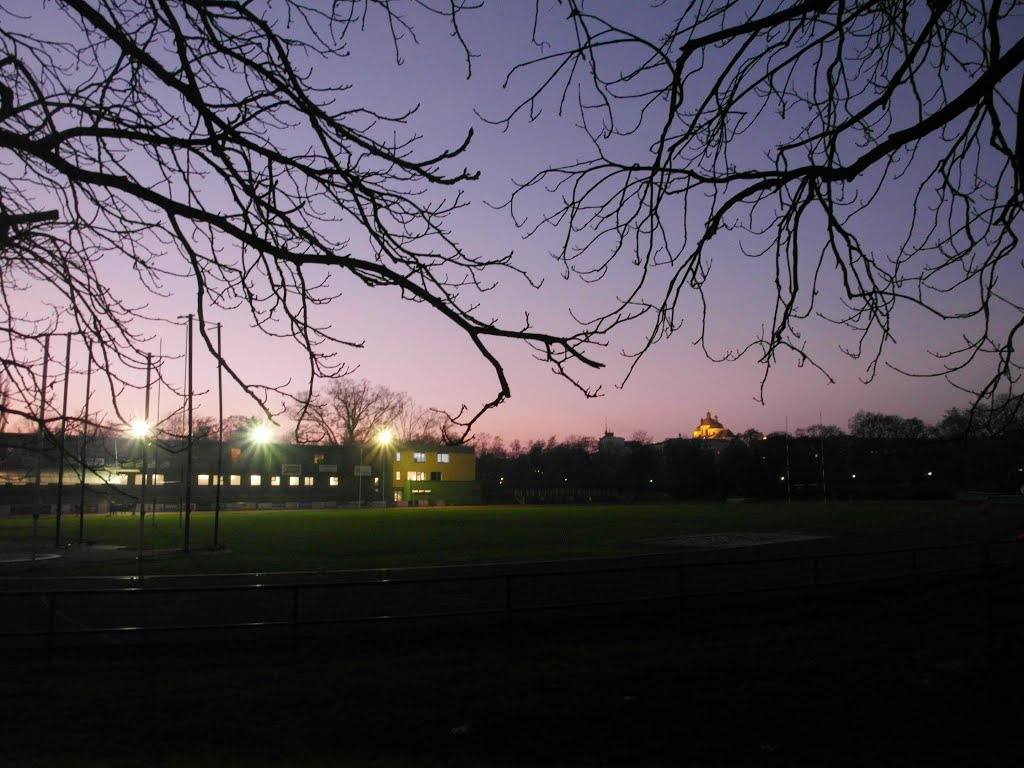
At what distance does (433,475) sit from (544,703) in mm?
100159

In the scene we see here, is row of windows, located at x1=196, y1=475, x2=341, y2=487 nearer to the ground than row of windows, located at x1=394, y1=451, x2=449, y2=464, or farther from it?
nearer to the ground

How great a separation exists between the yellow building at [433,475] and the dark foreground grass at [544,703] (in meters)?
92.8

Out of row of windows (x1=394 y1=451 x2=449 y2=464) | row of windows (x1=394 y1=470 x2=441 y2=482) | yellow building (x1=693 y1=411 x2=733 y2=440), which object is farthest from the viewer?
yellow building (x1=693 y1=411 x2=733 y2=440)

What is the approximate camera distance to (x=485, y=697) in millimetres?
9422

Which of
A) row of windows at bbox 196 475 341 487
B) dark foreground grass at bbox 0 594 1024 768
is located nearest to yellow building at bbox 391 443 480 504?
row of windows at bbox 196 475 341 487

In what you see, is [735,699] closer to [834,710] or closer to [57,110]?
[834,710]

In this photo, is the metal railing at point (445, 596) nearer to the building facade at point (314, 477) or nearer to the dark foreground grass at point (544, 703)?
the dark foreground grass at point (544, 703)

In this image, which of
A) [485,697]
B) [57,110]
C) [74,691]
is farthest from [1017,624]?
[57,110]

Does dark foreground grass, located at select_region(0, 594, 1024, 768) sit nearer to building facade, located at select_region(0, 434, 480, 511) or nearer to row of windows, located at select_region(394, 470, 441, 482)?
building facade, located at select_region(0, 434, 480, 511)

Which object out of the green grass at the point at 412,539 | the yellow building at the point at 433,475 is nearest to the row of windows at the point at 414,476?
the yellow building at the point at 433,475

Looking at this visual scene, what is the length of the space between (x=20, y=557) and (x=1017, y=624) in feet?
96.3

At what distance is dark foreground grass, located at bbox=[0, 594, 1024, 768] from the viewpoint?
7406 mm

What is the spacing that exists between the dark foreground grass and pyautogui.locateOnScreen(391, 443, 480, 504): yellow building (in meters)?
92.8

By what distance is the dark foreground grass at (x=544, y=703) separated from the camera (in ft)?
24.3
